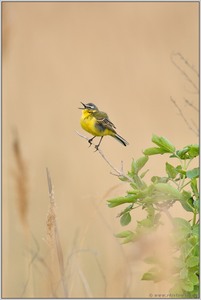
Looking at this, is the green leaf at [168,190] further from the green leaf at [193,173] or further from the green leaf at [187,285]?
the green leaf at [187,285]

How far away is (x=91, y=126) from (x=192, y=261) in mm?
2082

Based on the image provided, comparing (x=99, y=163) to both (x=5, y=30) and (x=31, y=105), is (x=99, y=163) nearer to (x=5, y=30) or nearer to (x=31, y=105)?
(x=31, y=105)

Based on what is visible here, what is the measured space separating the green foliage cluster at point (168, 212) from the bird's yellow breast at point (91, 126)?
1.77 meters

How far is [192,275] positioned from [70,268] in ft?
1.63

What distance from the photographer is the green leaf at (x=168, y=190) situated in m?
2.20

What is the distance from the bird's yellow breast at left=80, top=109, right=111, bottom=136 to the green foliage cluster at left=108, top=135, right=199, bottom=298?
5.81ft

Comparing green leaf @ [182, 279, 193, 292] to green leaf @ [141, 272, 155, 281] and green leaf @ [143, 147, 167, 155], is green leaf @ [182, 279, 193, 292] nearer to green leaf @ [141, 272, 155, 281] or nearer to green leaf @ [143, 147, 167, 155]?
green leaf @ [141, 272, 155, 281]

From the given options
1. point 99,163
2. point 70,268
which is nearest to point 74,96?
point 99,163

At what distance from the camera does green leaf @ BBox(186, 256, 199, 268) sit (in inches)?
85.0

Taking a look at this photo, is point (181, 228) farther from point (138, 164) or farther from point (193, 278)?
point (138, 164)

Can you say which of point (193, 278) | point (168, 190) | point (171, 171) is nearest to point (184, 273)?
point (193, 278)

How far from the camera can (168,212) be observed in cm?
226

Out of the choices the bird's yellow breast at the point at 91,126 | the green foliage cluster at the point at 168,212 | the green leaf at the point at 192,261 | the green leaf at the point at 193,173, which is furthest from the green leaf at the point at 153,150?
the bird's yellow breast at the point at 91,126

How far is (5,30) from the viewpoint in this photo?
3010 millimetres
